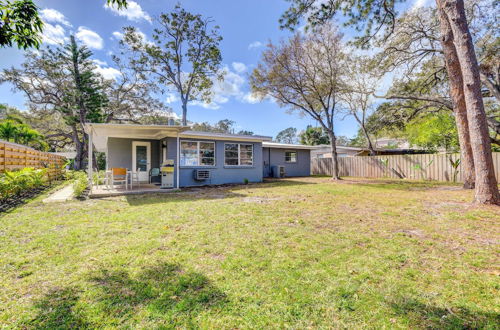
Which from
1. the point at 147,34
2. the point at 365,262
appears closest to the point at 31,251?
the point at 365,262

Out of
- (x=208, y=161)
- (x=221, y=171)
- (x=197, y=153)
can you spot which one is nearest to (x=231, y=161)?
(x=221, y=171)

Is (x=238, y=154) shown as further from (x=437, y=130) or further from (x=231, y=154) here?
(x=437, y=130)

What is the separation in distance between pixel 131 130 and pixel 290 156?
39.4ft

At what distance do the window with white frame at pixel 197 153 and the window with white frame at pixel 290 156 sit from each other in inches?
313

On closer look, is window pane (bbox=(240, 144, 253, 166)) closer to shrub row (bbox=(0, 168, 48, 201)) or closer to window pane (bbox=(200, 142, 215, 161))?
window pane (bbox=(200, 142, 215, 161))

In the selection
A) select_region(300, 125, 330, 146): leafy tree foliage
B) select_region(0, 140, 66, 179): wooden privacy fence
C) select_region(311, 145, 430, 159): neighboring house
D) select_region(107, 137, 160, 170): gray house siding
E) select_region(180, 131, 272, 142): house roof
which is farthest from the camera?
select_region(300, 125, 330, 146): leafy tree foliage

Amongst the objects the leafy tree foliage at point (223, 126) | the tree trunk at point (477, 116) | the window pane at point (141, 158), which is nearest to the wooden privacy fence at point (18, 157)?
the window pane at point (141, 158)

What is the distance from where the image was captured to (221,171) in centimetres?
1153

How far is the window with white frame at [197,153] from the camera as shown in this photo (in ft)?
34.9

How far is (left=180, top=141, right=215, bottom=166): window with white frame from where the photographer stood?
10625mm

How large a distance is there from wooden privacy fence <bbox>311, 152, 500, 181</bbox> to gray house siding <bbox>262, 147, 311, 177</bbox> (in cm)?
185

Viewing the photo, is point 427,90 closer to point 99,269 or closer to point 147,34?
point 99,269

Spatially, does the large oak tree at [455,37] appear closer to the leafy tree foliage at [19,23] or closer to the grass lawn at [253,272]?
the grass lawn at [253,272]

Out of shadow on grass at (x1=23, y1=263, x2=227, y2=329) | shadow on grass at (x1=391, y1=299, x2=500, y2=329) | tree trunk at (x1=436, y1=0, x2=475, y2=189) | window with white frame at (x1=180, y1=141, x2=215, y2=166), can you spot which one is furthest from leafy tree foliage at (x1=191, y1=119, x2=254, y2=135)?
shadow on grass at (x1=391, y1=299, x2=500, y2=329)
